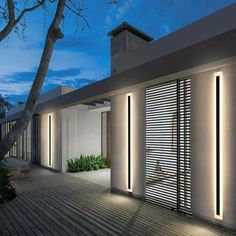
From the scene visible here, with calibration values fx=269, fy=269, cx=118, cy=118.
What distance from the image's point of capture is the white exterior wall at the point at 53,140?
492 inches

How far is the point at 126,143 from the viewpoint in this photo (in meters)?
7.67

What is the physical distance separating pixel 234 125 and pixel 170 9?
76885 millimetres

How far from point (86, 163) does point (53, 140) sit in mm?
1961

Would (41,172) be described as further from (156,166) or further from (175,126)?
(175,126)

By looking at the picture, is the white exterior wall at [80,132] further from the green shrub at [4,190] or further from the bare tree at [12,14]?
the bare tree at [12,14]

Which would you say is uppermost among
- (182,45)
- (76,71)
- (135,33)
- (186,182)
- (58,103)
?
(76,71)

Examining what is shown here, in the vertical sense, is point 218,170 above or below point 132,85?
below

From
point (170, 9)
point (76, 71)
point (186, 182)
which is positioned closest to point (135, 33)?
point (186, 182)

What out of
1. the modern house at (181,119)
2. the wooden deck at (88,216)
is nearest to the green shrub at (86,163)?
the modern house at (181,119)

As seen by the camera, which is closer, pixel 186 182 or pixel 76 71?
pixel 186 182

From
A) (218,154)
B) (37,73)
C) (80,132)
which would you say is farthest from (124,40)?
(218,154)

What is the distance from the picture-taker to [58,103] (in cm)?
1113

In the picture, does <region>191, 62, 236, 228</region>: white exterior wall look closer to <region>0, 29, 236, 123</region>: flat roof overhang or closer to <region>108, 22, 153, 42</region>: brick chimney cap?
<region>0, 29, 236, 123</region>: flat roof overhang

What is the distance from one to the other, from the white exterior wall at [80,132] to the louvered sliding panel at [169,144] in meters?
6.29
